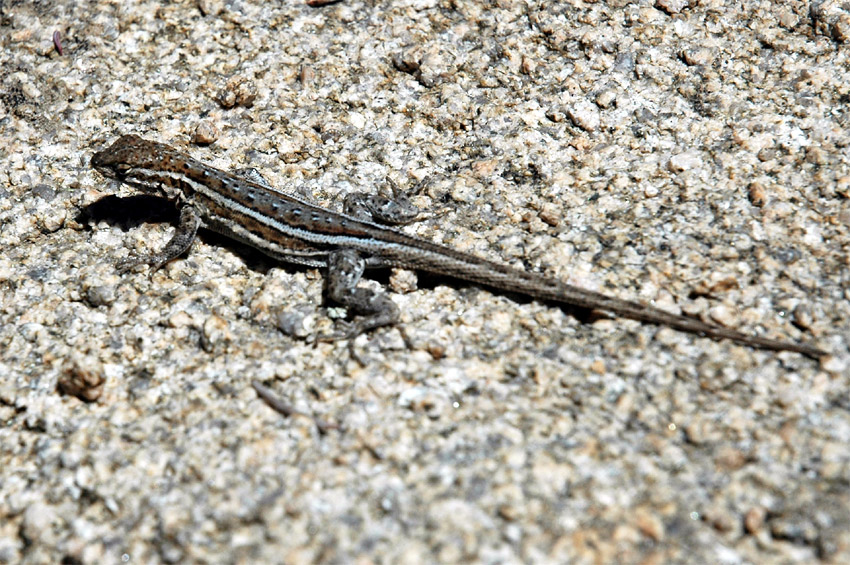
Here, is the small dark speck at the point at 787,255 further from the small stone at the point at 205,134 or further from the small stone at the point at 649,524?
the small stone at the point at 205,134

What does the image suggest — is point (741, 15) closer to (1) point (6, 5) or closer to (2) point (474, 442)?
(2) point (474, 442)

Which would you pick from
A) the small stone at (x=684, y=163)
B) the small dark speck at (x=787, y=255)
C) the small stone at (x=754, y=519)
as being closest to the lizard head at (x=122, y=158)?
the small stone at (x=684, y=163)

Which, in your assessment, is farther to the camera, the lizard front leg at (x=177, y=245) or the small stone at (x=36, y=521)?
the lizard front leg at (x=177, y=245)

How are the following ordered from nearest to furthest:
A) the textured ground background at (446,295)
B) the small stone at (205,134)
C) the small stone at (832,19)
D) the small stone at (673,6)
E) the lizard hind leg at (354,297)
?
the textured ground background at (446,295)
the lizard hind leg at (354,297)
the small stone at (832,19)
the small stone at (205,134)
the small stone at (673,6)

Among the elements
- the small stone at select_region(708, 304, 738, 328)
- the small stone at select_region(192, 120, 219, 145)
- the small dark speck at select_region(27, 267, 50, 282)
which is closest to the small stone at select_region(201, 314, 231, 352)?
the small dark speck at select_region(27, 267, 50, 282)

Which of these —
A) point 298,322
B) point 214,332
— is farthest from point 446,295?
point 214,332

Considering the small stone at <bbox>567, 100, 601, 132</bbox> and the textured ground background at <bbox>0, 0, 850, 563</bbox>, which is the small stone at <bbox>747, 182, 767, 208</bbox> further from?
the small stone at <bbox>567, 100, 601, 132</bbox>

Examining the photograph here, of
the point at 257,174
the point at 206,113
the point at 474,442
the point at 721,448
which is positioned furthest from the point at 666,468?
the point at 206,113
